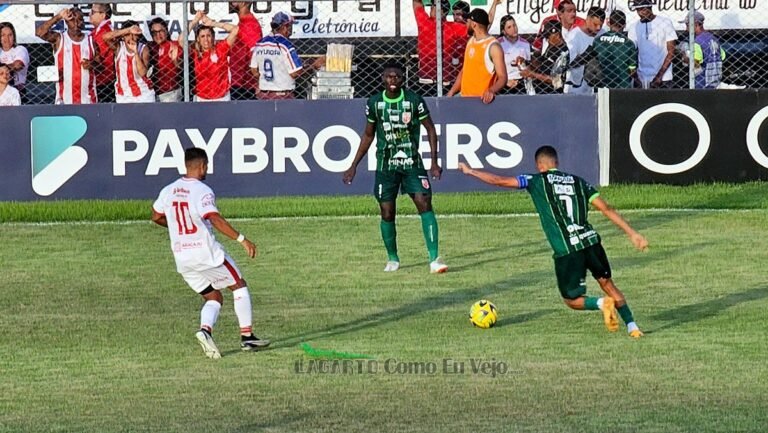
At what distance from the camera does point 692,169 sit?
1973 centimetres

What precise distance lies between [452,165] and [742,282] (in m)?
6.08

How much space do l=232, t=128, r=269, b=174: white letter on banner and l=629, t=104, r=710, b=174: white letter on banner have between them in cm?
463

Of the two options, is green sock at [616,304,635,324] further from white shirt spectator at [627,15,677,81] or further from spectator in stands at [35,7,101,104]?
spectator in stands at [35,7,101,104]

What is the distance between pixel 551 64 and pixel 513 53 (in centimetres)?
54

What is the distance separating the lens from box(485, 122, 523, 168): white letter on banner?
19641mm

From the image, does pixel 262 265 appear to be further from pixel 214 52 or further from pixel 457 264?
pixel 214 52

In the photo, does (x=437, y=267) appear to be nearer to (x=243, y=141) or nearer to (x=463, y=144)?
(x=463, y=144)

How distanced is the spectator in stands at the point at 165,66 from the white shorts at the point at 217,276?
907cm

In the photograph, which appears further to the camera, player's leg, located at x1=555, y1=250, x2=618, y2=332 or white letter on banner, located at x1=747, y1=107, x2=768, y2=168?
white letter on banner, located at x1=747, y1=107, x2=768, y2=168

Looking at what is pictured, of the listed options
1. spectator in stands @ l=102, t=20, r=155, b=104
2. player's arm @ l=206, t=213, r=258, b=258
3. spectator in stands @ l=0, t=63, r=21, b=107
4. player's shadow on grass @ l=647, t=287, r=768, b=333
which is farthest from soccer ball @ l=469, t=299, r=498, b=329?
spectator in stands @ l=0, t=63, r=21, b=107

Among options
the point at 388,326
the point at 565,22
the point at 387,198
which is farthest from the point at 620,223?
the point at 565,22

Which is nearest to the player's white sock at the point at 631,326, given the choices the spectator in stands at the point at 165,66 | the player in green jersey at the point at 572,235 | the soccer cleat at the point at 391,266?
the player in green jersey at the point at 572,235

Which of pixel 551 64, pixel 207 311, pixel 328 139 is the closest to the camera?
pixel 207 311

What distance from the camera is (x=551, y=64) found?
20.9 m
